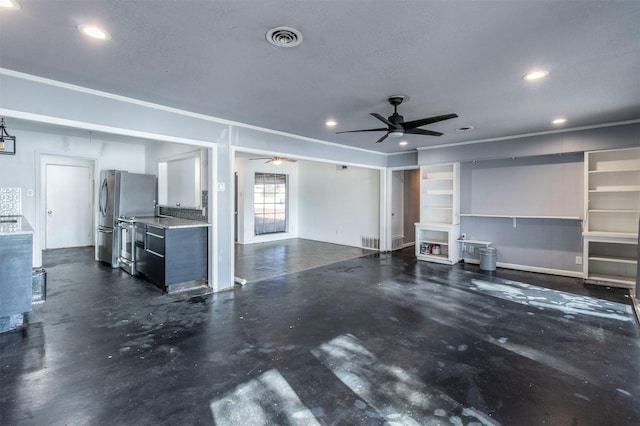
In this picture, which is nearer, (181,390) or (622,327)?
(181,390)

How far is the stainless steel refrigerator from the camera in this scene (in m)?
5.73

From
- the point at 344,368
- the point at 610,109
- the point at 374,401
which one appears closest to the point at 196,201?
the point at 344,368

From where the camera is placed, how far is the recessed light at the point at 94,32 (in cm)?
210

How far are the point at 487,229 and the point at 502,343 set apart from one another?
3814mm

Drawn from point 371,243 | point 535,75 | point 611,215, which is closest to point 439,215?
point 371,243

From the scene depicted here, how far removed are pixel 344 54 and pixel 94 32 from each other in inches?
70.5

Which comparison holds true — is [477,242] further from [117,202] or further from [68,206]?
[68,206]

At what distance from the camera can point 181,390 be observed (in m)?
2.16

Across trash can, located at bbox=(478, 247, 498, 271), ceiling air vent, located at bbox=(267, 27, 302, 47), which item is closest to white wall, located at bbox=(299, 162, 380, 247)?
trash can, located at bbox=(478, 247, 498, 271)

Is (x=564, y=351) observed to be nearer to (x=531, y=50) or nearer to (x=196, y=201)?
(x=531, y=50)

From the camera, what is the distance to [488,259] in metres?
5.72

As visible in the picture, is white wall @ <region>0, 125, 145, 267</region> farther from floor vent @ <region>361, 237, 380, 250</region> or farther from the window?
floor vent @ <region>361, 237, 380, 250</region>

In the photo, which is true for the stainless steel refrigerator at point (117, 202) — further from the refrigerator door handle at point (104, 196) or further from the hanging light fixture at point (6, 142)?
the hanging light fixture at point (6, 142)

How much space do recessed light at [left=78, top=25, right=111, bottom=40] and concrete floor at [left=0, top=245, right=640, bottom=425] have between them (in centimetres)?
248
